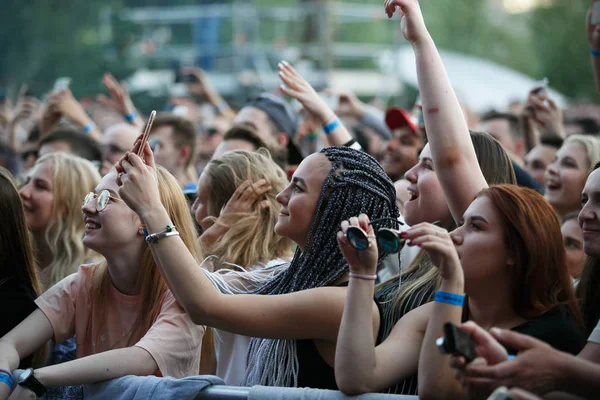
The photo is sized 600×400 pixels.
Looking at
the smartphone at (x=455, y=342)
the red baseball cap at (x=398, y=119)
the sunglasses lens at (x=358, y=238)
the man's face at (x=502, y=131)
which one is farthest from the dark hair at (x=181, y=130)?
the smartphone at (x=455, y=342)

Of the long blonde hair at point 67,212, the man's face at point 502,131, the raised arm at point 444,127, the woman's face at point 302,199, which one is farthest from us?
the man's face at point 502,131

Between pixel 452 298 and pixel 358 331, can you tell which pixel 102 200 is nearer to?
pixel 358 331

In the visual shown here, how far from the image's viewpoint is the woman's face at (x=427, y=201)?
3617mm

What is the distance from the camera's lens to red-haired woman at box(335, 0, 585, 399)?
254 cm

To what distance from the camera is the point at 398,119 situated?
638 cm

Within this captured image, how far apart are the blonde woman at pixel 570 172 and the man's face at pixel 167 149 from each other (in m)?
3.12

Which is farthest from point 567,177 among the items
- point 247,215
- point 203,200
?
point 203,200

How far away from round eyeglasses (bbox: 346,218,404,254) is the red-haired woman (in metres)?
0.03

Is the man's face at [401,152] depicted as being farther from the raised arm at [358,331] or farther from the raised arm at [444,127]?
the raised arm at [358,331]

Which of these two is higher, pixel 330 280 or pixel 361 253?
pixel 361 253

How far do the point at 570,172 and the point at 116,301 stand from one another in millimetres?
3035

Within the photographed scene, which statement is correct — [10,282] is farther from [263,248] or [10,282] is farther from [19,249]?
[263,248]

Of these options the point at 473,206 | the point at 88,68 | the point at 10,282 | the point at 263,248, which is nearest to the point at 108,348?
the point at 10,282

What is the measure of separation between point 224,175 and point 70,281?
3.62 feet
